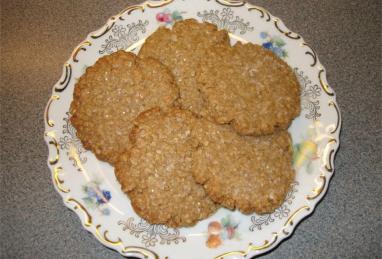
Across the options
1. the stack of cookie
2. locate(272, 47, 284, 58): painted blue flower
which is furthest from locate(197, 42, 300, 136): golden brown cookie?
locate(272, 47, 284, 58): painted blue flower

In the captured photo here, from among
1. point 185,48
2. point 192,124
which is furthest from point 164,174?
point 185,48

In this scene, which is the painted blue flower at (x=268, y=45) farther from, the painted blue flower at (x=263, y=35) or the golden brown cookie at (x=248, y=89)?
the golden brown cookie at (x=248, y=89)

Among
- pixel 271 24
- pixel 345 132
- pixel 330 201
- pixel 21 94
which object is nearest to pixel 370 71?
pixel 345 132

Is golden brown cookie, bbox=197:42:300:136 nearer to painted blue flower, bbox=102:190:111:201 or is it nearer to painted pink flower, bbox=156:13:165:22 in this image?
painted pink flower, bbox=156:13:165:22

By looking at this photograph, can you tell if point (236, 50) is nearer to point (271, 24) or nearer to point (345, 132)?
point (271, 24)

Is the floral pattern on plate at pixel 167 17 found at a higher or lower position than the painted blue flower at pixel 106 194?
higher

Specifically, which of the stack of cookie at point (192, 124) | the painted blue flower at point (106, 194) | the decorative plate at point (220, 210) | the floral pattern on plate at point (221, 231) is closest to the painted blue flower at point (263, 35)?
the decorative plate at point (220, 210)

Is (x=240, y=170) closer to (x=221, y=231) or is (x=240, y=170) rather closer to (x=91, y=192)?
(x=221, y=231)

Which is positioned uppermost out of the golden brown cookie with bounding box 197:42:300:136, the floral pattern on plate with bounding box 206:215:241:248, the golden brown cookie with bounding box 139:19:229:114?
the golden brown cookie with bounding box 139:19:229:114
